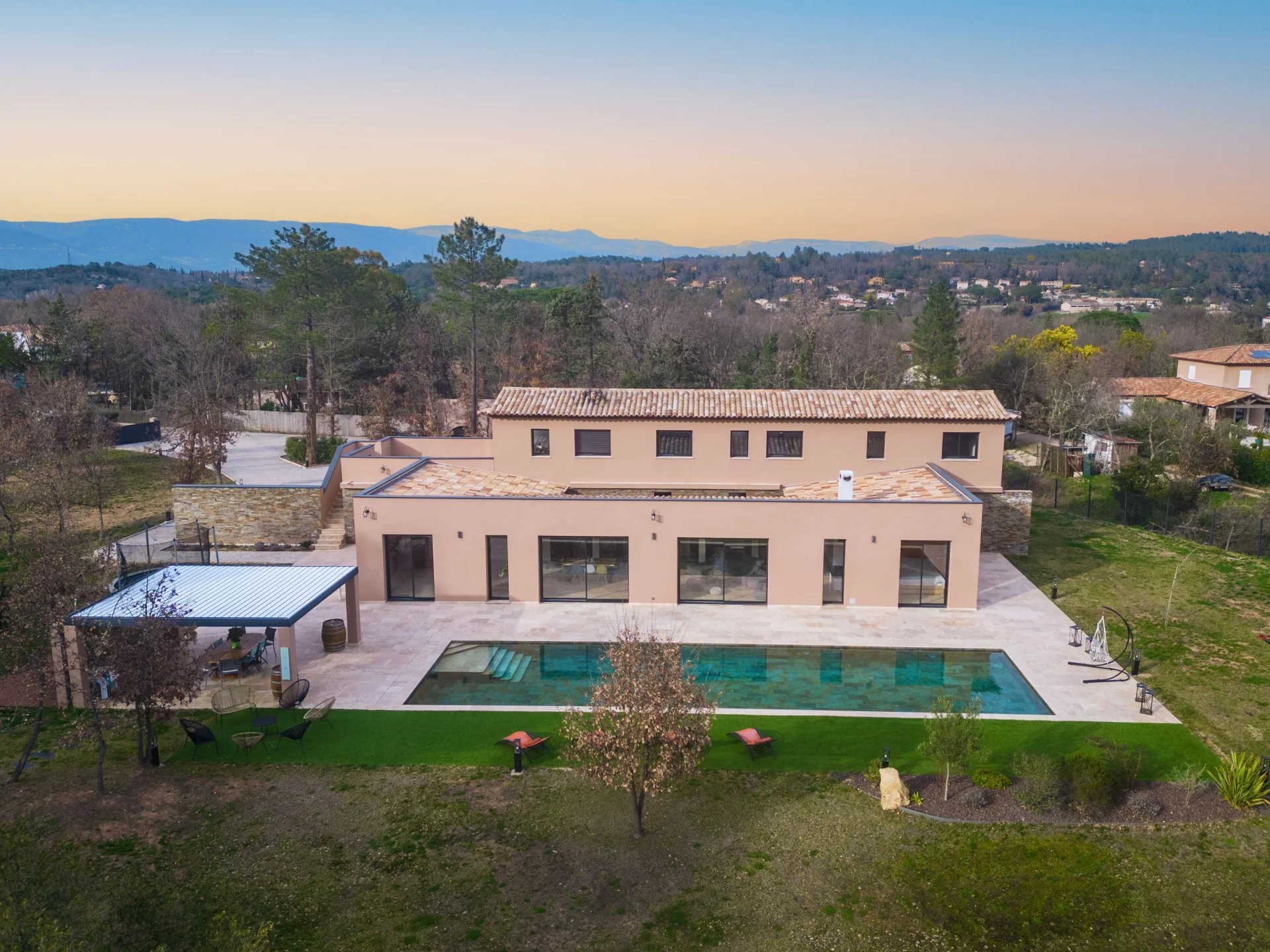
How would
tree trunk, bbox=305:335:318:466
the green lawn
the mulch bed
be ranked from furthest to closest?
tree trunk, bbox=305:335:318:466, the green lawn, the mulch bed

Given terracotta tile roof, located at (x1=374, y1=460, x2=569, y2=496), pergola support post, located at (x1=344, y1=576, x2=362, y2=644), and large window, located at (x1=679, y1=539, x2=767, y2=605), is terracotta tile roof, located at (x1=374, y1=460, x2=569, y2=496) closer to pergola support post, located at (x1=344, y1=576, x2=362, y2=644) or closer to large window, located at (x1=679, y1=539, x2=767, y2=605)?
pergola support post, located at (x1=344, y1=576, x2=362, y2=644)

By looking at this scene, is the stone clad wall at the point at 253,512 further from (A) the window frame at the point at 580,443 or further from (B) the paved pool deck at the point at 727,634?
(A) the window frame at the point at 580,443

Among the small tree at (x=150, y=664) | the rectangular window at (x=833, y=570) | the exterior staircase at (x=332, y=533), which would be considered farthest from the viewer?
the exterior staircase at (x=332, y=533)

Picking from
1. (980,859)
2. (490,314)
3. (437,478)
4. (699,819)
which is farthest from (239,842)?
(490,314)

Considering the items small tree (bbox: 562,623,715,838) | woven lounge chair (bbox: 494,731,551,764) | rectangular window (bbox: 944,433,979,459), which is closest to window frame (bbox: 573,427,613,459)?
rectangular window (bbox: 944,433,979,459)

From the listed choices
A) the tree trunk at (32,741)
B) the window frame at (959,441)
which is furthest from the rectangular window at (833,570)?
the tree trunk at (32,741)

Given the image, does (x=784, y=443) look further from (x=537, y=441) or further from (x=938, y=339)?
(x=938, y=339)

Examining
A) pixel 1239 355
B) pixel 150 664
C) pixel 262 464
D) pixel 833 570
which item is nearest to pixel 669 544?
pixel 833 570
